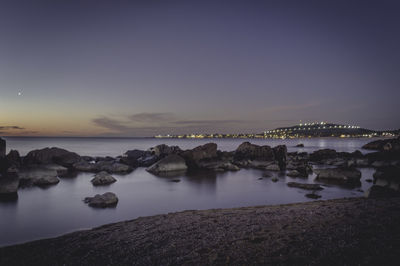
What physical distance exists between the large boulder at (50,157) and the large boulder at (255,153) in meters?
24.1

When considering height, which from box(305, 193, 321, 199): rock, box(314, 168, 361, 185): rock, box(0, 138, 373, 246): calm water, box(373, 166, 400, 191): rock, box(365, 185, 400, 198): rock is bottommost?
box(0, 138, 373, 246): calm water

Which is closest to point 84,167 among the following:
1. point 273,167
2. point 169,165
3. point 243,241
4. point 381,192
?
point 169,165

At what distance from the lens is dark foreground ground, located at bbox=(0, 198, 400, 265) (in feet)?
18.6

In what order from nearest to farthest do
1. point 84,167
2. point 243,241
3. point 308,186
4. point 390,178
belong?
1. point 243,241
2. point 390,178
3. point 308,186
4. point 84,167

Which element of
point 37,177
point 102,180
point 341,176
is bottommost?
point 102,180

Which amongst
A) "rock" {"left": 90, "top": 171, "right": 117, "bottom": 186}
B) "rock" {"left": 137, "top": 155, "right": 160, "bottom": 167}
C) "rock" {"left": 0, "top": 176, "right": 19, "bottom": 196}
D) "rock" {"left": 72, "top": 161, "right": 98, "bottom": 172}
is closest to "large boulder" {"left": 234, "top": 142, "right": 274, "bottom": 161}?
"rock" {"left": 137, "top": 155, "right": 160, "bottom": 167}

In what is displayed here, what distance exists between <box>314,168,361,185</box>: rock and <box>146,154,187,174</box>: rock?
605 inches

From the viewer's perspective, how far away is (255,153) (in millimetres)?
36719

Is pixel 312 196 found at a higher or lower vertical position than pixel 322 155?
lower

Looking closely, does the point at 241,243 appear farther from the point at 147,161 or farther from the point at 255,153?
the point at 255,153

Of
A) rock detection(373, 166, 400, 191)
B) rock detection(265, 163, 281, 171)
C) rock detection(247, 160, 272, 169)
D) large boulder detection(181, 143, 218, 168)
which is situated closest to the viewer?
rock detection(373, 166, 400, 191)

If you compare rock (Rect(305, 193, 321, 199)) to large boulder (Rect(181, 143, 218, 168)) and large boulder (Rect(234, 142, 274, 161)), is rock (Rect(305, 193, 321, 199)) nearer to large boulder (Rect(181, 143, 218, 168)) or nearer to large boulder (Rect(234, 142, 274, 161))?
large boulder (Rect(181, 143, 218, 168))

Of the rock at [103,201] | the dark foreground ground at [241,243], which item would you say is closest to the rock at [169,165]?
the rock at [103,201]

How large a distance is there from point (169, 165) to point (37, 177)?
13203 mm
